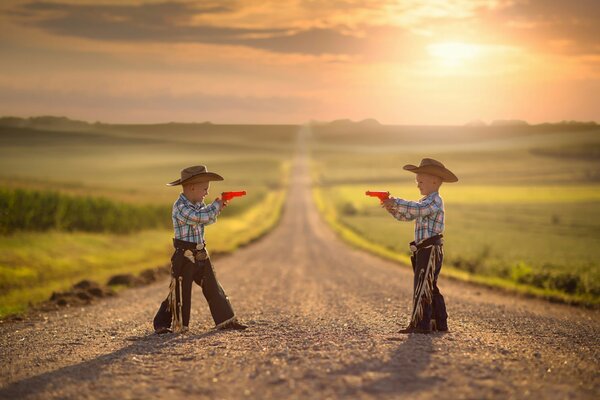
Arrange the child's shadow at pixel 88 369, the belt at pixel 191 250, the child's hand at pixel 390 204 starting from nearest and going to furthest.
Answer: the child's shadow at pixel 88 369 → the child's hand at pixel 390 204 → the belt at pixel 191 250

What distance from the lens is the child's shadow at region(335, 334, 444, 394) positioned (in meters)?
6.20

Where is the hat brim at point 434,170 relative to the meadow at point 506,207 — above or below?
above

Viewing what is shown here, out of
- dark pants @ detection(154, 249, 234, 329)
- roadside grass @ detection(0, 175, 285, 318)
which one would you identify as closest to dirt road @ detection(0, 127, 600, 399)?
dark pants @ detection(154, 249, 234, 329)

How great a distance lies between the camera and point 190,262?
9945 mm

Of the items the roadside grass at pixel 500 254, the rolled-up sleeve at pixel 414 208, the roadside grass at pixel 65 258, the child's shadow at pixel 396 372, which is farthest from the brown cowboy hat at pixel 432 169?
the roadside grass at pixel 500 254

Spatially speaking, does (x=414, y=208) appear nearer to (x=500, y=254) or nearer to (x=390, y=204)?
(x=390, y=204)

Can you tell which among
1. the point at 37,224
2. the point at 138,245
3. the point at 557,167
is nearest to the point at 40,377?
the point at 37,224

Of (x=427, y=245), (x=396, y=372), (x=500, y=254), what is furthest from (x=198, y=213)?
(x=500, y=254)

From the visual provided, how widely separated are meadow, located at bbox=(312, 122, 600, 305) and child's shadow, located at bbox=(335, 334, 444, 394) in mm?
15088

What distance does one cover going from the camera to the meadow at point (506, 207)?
2738 cm

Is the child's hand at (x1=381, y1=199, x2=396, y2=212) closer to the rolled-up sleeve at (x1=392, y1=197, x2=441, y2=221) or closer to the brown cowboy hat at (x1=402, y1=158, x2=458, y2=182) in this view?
the rolled-up sleeve at (x1=392, y1=197, x2=441, y2=221)

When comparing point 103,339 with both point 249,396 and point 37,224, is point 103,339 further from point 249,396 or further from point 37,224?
point 37,224

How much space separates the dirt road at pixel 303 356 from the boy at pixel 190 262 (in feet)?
1.01

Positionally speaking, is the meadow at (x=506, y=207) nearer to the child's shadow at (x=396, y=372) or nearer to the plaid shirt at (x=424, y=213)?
the plaid shirt at (x=424, y=213)
